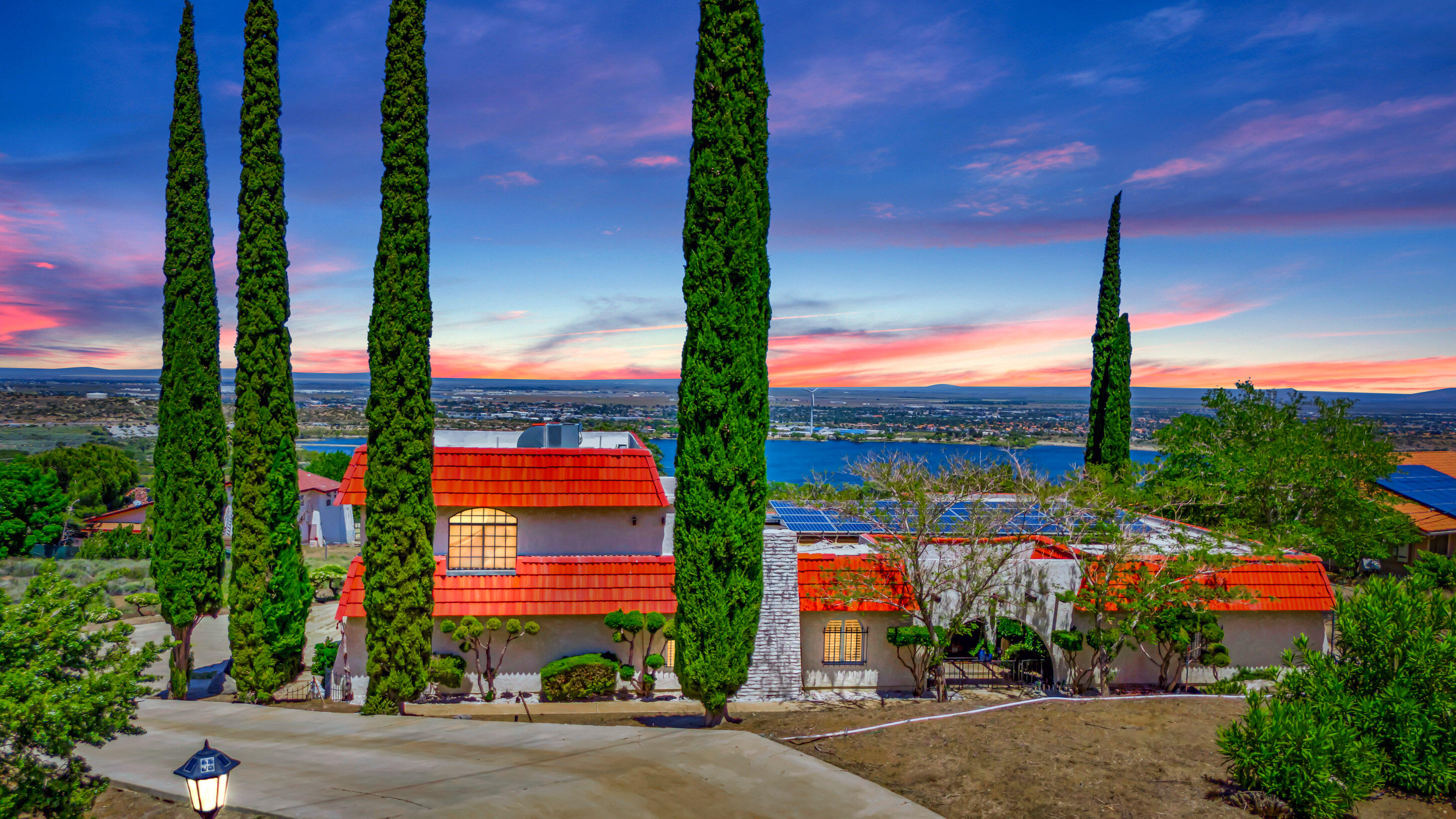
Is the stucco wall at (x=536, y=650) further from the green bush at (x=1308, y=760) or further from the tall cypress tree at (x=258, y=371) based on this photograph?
the green bush at (x=1308, y=760)

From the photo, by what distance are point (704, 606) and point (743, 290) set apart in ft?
19.8

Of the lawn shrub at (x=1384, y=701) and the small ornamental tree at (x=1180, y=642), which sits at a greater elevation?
the lawn shrub at (x=1384, y=701)

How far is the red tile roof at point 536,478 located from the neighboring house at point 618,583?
36mm

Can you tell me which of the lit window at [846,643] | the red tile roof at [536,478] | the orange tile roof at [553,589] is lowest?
the lit window at [846,643]

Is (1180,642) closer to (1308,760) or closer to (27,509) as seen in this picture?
(1308,760)

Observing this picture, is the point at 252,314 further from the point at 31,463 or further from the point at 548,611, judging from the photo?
the point at 31,463

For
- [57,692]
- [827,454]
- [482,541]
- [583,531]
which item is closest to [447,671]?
[482,541]

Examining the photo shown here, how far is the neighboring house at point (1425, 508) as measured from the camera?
33.3 meters

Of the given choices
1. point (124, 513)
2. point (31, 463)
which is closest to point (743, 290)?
point (124, 513)

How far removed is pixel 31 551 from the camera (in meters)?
43.7

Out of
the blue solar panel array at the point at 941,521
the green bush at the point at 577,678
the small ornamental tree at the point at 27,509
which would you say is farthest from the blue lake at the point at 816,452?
the green bush at the point at 577,678

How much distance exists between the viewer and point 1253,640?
812 inches

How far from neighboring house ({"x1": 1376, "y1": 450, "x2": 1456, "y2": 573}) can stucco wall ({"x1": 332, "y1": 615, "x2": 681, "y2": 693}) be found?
101 feet

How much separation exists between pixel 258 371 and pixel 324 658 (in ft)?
24.7
